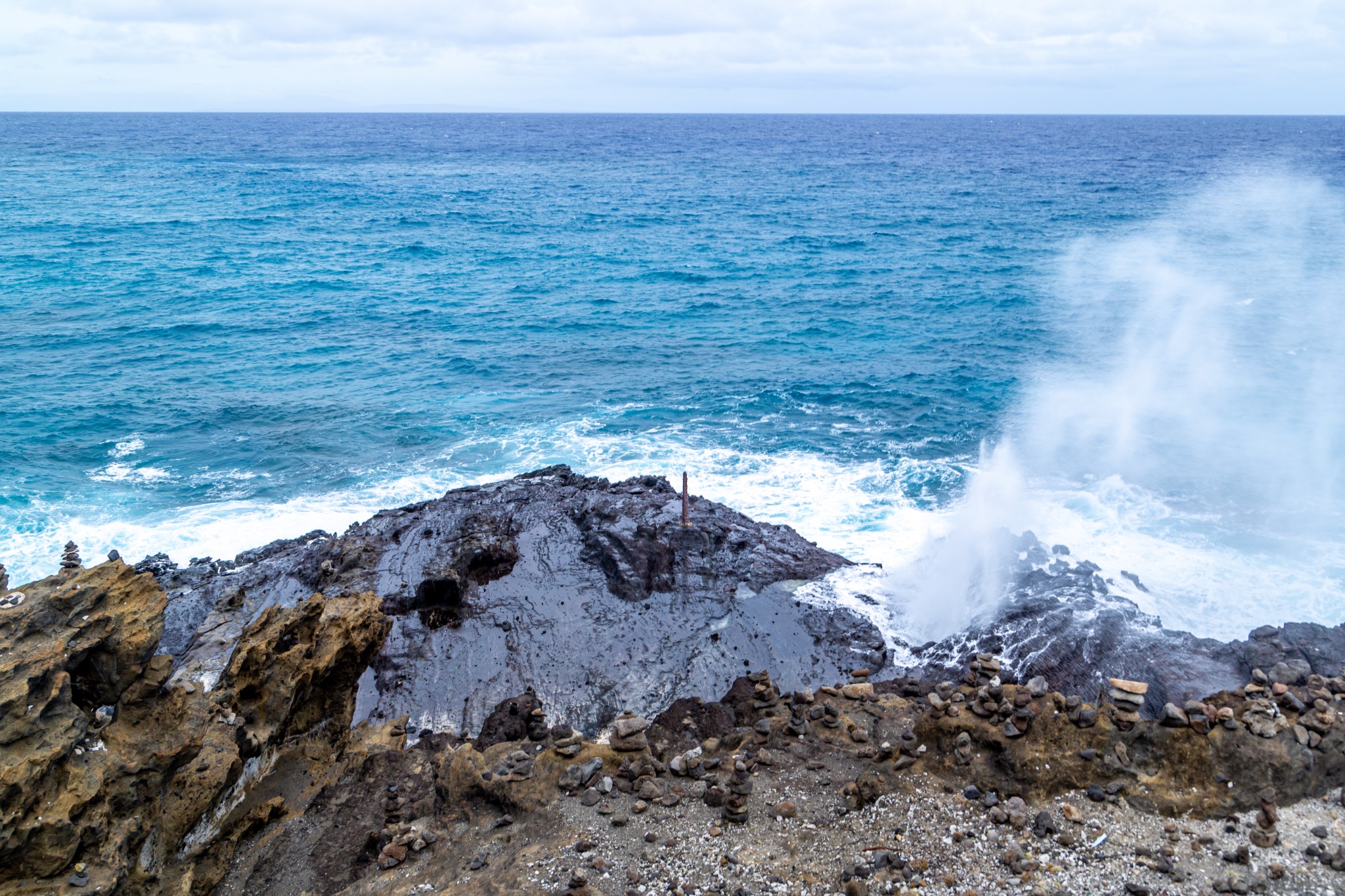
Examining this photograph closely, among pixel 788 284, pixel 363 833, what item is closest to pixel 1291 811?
pixel 363 833

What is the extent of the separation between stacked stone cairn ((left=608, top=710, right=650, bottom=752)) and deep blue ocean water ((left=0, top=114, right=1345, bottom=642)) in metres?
11.1

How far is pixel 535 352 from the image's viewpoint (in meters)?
43.4

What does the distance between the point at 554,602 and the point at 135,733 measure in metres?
8.59

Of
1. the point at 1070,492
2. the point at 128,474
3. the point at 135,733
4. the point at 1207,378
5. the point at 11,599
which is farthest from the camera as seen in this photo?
the point at 1207,378

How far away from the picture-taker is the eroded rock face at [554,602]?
17391mm

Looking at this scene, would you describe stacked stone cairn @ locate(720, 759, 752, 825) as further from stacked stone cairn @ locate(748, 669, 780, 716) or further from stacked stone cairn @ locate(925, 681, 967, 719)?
stacked stone cairn @ locate(925, 681, 967, 719)

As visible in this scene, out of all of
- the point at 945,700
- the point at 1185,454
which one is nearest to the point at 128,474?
the point at 945,700

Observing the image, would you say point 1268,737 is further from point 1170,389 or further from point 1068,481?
point 1170,389

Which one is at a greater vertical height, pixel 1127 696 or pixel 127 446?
pixel 1127 696

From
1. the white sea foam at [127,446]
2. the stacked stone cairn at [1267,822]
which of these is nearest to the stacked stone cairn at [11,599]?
the stacked stone cairn at [1267,822]

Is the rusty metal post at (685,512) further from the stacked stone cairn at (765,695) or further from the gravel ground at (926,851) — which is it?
the gravel ground at (926,851)

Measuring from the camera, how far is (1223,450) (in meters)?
30.7

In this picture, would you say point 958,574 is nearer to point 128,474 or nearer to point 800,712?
point 800,712

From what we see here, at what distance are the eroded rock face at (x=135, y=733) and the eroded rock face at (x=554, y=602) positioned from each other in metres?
1.68
